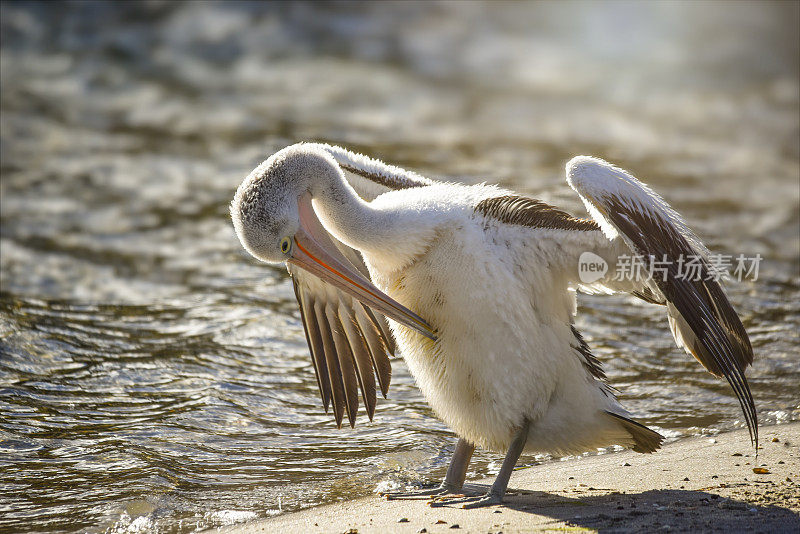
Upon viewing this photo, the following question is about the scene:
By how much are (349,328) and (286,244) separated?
32.5 inches

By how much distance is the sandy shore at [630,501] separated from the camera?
11.9 feet

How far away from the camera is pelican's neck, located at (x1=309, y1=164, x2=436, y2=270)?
4164 millimetres

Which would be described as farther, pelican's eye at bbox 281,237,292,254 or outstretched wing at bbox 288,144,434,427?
outstretched wing at bbox 288,144,434,427

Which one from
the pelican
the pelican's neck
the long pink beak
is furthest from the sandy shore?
the pelican's neck

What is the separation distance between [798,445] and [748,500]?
3.48 ft

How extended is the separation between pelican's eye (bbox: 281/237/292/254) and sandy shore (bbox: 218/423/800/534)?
3.98 ft

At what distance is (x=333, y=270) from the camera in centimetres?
429

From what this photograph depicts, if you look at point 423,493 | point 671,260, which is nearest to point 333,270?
point 423,493

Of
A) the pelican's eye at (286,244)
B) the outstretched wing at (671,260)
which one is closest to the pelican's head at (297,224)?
the pelican's eye at (286,244)

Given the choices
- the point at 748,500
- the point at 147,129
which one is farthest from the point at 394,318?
the point at 147,129

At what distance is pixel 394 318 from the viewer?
421cm

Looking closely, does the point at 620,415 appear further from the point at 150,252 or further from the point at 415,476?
the point at 150,252

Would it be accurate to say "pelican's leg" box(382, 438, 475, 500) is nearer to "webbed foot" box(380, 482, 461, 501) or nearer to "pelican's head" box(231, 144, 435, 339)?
"webbed foot" box(380, 482, 461, 501)

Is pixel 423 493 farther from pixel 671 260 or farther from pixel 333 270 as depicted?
pixel 671 260
